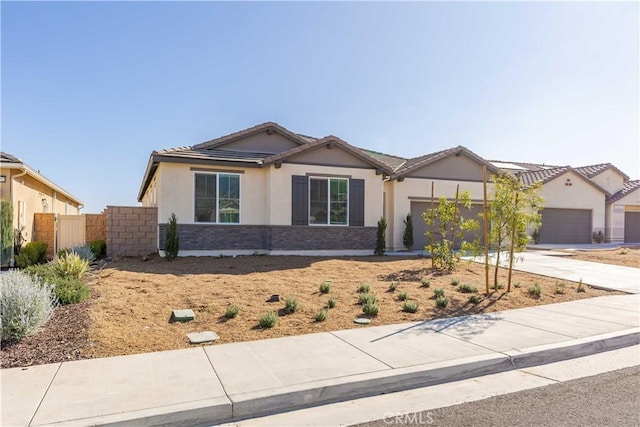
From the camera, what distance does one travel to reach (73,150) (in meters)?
20.5

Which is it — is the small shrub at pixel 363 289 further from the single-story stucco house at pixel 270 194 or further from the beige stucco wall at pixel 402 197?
the beige stucco wall at pixel 402 197

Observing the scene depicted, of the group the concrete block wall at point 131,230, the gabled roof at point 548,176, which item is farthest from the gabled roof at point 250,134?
the gabled roof at point 548,176

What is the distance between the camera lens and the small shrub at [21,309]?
5285 mm

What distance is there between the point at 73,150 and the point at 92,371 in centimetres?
1953

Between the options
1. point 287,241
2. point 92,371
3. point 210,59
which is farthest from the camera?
point 287,241

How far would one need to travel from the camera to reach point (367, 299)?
304 inches

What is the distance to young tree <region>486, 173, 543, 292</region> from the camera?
888cm

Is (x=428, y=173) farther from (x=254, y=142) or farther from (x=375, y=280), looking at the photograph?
(x=375, y=280)

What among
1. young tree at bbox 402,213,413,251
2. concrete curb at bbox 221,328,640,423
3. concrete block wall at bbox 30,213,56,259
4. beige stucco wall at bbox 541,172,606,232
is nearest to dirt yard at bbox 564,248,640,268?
beige stucco wall at bbox 541,172,606,232

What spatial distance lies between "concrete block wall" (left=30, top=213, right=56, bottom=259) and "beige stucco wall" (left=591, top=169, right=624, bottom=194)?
1171 inches

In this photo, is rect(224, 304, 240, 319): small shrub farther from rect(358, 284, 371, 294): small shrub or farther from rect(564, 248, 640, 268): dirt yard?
rect(564, 248, 640, 268): dirt yard

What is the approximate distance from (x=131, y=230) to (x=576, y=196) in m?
23.6

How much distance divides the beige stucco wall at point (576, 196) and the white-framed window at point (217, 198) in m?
17.1

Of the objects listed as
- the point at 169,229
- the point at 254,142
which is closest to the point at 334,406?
the point at 169,229
